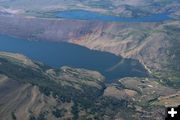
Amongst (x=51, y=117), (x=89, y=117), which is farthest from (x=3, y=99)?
(x=89, y=117)

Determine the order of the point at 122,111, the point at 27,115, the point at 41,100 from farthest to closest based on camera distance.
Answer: the point at 122,111 → the point at 41,100 → the point at 27,115

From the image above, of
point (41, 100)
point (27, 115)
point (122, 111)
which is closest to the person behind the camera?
point (27, 115)

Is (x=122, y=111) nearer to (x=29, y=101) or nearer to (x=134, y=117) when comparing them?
(x=134, y=117)

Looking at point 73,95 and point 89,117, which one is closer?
point 89,117

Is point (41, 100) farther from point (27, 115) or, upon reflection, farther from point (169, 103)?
point (169, 103)

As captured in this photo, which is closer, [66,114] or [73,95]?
[66,114]

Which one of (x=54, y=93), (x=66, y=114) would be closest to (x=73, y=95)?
(x=54, y=93)

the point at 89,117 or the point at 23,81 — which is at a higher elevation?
the point at 23,81

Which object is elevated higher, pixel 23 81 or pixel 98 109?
pixel 23 81
